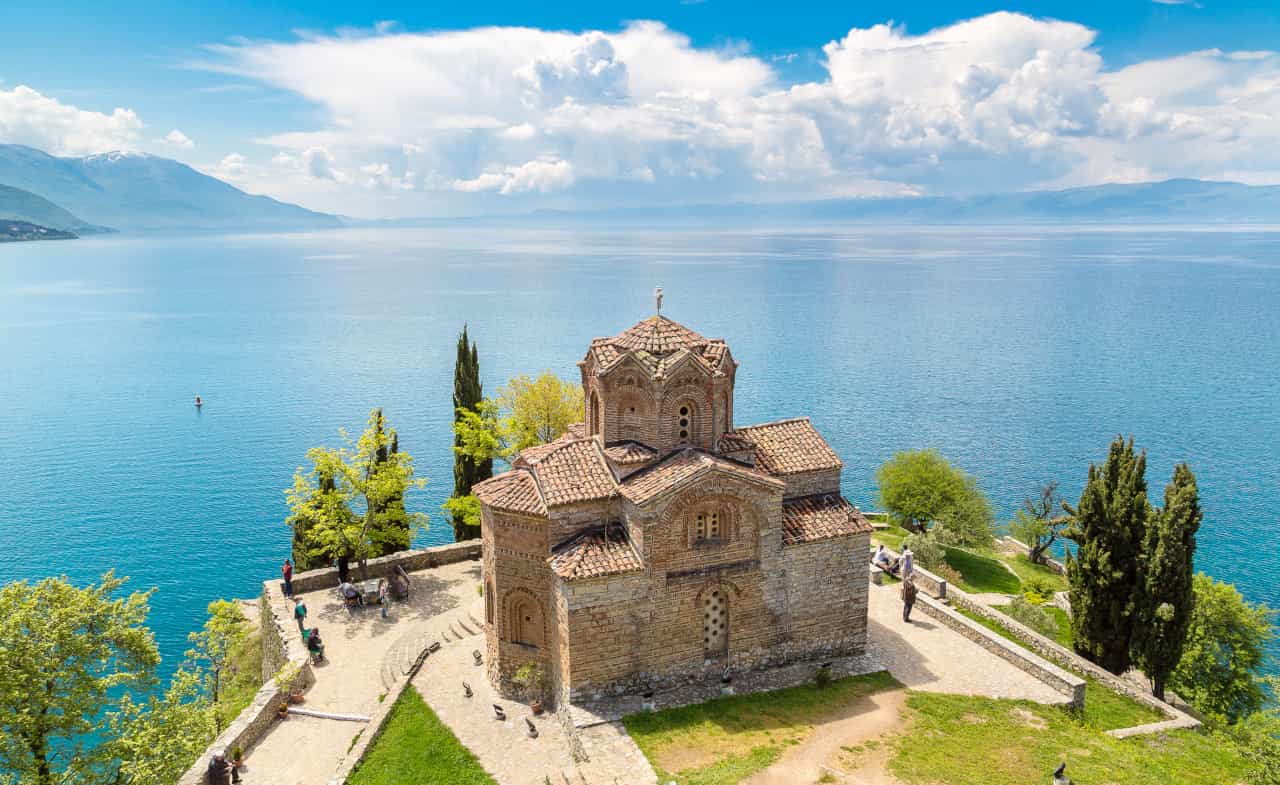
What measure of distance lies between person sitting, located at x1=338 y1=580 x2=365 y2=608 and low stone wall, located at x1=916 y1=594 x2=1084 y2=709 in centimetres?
2269

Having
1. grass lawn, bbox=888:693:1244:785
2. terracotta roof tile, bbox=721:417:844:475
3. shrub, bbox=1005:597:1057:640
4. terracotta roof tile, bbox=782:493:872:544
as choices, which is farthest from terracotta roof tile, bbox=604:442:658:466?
shrub, bbox=1005:597:1057:640

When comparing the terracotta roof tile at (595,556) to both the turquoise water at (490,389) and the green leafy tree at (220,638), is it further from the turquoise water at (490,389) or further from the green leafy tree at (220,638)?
the turquoise water at (490,389)

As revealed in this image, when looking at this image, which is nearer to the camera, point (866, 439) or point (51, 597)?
point (51, 597)

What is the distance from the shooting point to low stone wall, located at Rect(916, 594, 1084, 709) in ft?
81.9

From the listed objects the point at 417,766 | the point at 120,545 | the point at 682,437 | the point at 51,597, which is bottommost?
the point at 120,545

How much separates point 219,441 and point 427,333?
54.3 metres

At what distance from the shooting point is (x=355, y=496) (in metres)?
37.2

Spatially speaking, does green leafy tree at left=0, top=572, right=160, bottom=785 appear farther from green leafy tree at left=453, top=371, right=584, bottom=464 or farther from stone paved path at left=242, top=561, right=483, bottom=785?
green leafy tree at left=453, top=371, right=584, bottom=464

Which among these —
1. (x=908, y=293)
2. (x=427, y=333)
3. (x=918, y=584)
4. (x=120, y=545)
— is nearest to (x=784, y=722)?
(x=918, y=584)

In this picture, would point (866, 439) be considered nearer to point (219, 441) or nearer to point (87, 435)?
point (219, 441)

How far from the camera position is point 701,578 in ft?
82.2

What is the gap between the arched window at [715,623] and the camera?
2558 cm

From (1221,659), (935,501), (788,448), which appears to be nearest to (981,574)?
(935,501)

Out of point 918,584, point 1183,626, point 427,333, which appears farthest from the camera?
point 427,333
